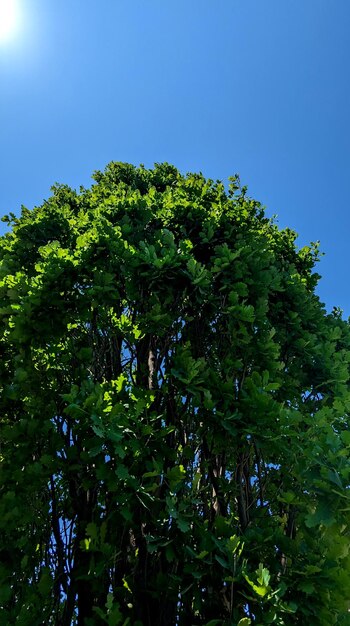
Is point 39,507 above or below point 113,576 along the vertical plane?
above

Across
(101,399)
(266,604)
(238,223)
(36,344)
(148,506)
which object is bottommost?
(266,604)

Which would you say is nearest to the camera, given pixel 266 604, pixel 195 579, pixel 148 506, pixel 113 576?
pixel 266 604

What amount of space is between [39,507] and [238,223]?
12.6 feet

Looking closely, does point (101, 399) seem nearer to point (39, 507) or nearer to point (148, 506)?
point (148, 506)

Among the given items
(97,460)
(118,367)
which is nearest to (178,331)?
(118,367)

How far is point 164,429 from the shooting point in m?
3.62

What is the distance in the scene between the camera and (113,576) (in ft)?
13.0

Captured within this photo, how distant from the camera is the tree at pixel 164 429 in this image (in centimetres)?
330

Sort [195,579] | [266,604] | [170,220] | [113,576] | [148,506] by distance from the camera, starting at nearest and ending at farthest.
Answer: [266,604] → [195,579] → [148,506] → [113,576] → [170,220]

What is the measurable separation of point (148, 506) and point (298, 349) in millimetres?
2914

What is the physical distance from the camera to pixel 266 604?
9.95ft

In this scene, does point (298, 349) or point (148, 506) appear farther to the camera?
point (298, 349)

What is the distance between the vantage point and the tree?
10.8ft

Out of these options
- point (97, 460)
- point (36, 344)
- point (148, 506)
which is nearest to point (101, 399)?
point (97, 460)
